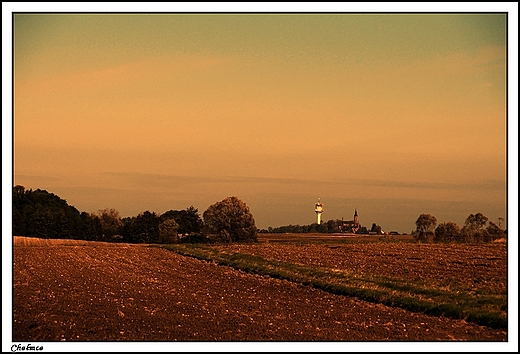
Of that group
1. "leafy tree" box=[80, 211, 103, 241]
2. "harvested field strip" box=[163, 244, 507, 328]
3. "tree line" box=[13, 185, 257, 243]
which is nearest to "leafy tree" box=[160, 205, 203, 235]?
"tree line" box=[13, 185, 257, 243]

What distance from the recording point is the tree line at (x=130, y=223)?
78.0 meters

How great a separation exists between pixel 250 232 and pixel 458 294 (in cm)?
5699

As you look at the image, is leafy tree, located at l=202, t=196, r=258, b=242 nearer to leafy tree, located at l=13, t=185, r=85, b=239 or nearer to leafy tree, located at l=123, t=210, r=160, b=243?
leafy tree, located at l=123, t=210, r=160, b=243

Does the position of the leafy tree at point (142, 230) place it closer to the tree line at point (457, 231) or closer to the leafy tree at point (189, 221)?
the leafy tree at point (189, 221)

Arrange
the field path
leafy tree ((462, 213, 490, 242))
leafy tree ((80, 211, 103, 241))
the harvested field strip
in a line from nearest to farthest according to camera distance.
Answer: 1. the field path
2. the harvested field strip
3. leafy tree ((462, 213, 490, 242))
4. leafy tree ((80, 211, 103, 241))

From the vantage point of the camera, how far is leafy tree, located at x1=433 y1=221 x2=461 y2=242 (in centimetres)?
7095

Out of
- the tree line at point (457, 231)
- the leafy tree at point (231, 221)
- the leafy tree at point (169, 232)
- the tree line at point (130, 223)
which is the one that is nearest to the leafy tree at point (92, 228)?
the tree line at point (130, 223)

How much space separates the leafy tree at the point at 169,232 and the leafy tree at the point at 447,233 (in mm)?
31558

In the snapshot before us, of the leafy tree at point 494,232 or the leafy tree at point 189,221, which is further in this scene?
the leafy tree at point 189,221

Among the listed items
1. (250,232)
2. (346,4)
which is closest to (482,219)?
(250,232)

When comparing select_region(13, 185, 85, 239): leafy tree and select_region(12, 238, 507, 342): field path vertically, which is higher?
select_region(13, 185, 85, 239): leafy tree

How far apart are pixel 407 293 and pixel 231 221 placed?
56690mm

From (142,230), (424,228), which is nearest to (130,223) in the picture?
(142,230)

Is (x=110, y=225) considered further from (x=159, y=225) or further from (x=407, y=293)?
(x=407, y=293)
